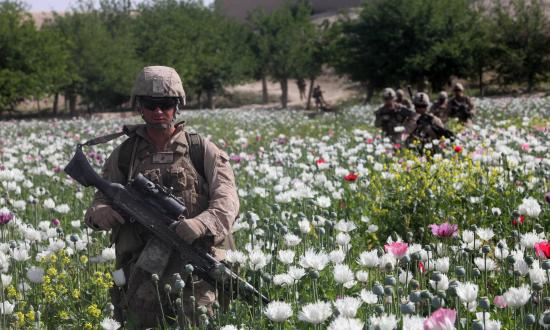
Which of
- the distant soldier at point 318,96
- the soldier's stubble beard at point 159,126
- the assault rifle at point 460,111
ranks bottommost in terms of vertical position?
the distant soldier at point 318,96

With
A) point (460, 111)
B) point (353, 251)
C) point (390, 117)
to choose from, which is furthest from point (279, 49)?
point (353, 251)

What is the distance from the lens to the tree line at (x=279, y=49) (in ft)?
135

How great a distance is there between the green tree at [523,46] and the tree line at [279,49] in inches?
2.5

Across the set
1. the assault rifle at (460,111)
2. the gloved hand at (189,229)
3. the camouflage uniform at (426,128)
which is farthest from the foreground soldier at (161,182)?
the assault rifle at (460,111)

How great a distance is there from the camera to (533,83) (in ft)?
150

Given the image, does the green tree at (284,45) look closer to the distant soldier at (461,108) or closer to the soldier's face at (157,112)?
the distant soldier at (461,108)

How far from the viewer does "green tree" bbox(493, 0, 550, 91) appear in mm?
44438

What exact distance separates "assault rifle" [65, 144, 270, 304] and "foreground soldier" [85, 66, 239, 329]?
0.06m

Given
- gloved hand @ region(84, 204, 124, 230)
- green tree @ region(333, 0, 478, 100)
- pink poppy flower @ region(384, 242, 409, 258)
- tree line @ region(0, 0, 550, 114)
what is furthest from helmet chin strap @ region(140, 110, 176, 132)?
green tree @ region(333, 0, 478, 100)

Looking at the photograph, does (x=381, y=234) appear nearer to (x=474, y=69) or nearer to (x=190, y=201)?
(x=190, y=201)

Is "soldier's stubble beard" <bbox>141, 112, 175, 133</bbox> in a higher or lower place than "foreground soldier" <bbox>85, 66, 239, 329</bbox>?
higher

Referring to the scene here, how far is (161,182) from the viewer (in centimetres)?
374

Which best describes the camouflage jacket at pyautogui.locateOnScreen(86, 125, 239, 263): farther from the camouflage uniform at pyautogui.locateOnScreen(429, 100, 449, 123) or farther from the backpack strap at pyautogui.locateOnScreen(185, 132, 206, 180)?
the camouflage uniform at pyautogui.locateOnScreen(429, 100, 449, 123)

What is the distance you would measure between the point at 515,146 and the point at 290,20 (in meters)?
47.0
